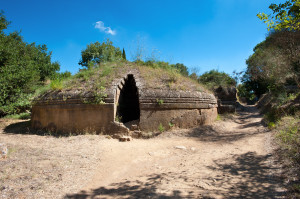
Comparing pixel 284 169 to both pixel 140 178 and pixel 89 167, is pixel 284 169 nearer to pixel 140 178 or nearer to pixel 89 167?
pixel 140 178

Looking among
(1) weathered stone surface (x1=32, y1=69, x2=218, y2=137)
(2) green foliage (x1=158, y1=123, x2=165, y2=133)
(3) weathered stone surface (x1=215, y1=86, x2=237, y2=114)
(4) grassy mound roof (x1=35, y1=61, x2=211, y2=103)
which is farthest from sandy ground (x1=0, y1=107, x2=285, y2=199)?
(3) weathered stone surface (x1=215, y1=86, x2=237, y2=114)

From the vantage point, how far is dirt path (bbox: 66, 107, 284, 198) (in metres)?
2.76

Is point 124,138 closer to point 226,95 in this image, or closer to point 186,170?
point 186,170

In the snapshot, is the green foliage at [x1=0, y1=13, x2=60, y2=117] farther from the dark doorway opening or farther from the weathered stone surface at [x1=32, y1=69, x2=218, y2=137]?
the dark doorway opening

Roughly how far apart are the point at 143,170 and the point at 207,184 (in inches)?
55.4

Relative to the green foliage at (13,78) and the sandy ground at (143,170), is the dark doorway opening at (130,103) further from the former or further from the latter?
the green foliage at (13,78)

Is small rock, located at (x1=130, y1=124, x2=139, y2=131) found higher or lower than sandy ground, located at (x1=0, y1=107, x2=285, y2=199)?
higher

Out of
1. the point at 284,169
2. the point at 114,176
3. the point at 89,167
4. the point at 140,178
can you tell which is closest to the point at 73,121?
the point at 89,167

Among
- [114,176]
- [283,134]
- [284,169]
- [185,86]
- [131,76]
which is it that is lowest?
[114,176]

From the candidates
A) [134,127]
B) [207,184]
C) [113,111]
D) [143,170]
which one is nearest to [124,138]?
[134,127]

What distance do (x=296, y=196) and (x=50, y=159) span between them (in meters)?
4.62

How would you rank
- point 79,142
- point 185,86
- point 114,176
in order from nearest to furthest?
point 114,176 < point 79,142 < point 185,86

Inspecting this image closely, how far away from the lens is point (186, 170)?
3.65m

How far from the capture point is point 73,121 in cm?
693
